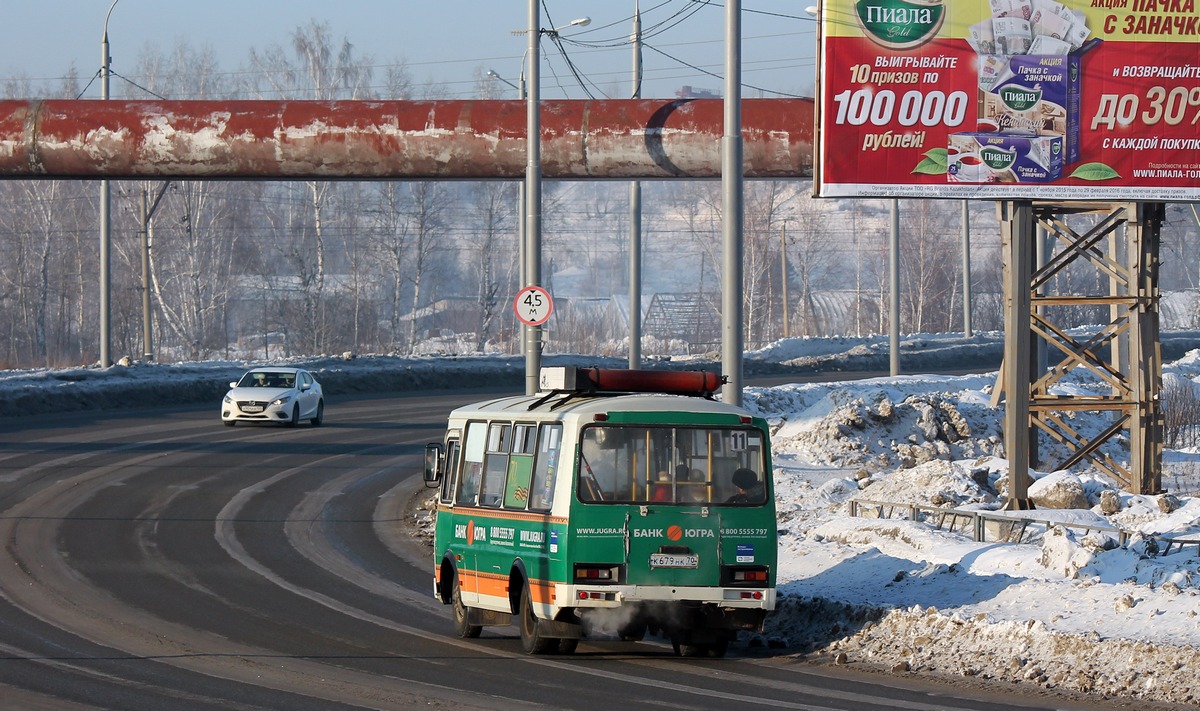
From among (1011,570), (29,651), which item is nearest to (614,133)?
(1011,570)

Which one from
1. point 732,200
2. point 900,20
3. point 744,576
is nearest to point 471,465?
point 744,576

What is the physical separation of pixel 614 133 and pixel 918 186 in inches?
198

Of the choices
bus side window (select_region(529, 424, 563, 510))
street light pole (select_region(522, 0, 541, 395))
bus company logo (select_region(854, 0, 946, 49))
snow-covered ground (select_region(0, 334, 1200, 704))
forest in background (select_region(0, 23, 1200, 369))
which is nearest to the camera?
snow-covered ground (select_region(0, 334, 1200, 704))

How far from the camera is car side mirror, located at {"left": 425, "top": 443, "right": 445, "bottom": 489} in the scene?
14.7 meters

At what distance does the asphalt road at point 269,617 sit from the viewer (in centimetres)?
1032

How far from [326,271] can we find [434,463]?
105290mm

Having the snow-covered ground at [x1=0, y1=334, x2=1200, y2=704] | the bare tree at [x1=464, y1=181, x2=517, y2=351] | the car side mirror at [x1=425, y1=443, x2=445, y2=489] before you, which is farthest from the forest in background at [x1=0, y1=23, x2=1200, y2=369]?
the car side mirror at [x1=425, y1=443, x2=445, y2=489]

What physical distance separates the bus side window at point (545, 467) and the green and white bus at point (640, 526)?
2 centimetres

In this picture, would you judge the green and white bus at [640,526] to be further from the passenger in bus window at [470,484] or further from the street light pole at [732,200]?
the street light pole at [732,200]

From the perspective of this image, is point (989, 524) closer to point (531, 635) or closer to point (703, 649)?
point (703, 649)

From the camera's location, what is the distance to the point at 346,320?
309ft

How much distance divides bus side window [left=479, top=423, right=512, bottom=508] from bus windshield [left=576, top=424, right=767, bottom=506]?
4.52 ft

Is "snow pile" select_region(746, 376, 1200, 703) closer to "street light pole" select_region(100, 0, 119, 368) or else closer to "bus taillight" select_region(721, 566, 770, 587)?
"bus taillight" select_region(721, 566, 770, 587)

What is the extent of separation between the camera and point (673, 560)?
11992 millimetres
